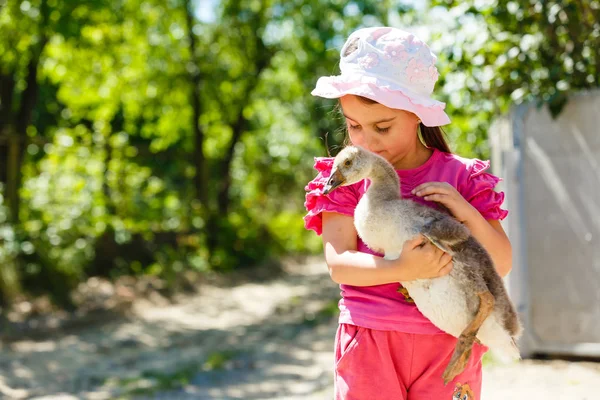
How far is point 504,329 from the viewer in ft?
7.80

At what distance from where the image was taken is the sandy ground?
6.04 meters

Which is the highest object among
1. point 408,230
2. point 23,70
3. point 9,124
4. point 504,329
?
point 23,70

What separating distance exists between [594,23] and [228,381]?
463cm

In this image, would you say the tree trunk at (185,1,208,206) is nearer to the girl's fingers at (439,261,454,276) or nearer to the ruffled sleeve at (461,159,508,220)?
the ruffled sleeve at (461,159,508,220)

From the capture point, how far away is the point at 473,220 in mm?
2430

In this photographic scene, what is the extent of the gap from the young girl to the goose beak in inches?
7.8

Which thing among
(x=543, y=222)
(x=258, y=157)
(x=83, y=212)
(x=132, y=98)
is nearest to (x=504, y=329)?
(x=543, y=222)

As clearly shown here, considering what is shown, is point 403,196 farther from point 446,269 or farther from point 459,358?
point 459,358

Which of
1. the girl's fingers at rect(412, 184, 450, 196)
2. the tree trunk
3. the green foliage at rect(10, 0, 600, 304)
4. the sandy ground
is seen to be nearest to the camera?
the girl's fingers at rect(412, 184, 450, 196)

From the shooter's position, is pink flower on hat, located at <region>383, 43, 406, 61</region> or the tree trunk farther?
the tree trunk

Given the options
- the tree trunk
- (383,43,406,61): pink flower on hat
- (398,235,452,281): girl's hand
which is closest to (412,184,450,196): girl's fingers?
(398,235,452,281): girl's hand

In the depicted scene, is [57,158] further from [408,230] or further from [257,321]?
[408,230]

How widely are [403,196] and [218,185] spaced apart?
13602 mm

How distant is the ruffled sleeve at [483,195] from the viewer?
2537 millimetres
